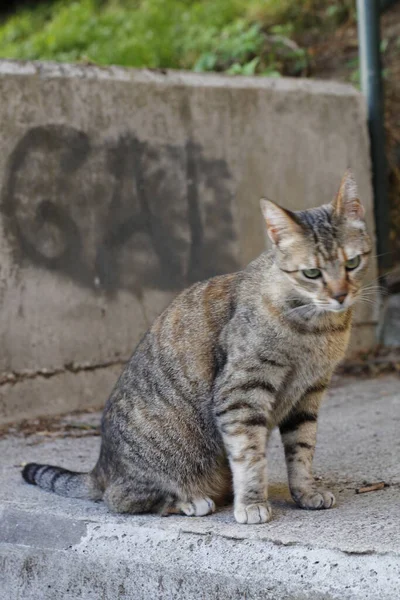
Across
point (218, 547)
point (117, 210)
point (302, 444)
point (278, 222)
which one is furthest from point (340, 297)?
point (117, 210)

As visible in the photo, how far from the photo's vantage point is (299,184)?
6.67 metres

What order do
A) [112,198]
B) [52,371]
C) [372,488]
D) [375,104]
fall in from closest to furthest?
1. [372,488]
2. [52,371]
3. [112,198]
4. [375,104]

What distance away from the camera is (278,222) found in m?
3.23

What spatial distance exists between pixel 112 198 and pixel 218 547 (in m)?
3.12

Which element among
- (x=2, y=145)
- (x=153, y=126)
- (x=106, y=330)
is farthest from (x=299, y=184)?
(x=2, y=145)

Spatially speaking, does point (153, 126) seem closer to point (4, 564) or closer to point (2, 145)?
point (2, 145)

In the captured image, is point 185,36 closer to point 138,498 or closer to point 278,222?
point 278,222

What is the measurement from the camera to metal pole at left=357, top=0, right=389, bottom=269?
6852mm

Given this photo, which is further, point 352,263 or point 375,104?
point 375,104

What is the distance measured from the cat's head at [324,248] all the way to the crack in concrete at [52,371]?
2.41 metres

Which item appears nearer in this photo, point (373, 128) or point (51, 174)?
point (51, 174)

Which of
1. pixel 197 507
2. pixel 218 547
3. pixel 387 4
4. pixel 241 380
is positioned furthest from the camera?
pixel 387 4

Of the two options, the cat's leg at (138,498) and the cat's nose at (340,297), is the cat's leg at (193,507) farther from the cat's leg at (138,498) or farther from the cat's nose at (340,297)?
the cat's nose at (340,297)

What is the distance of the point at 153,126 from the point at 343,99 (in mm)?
1915
